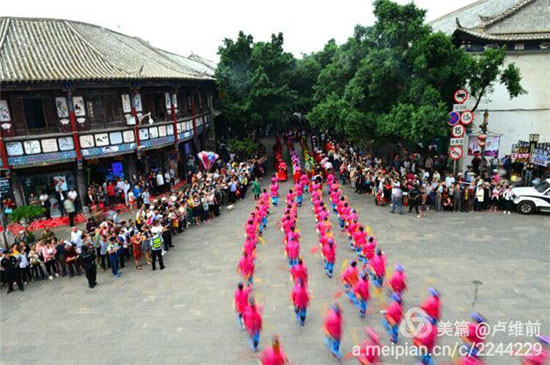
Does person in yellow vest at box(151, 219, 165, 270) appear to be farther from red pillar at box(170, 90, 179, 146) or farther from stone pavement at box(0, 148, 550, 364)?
red pillar at box(170, 90, 179, 146)

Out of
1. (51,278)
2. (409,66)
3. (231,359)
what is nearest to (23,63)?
(51,278)

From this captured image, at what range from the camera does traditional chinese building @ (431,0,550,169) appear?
869 inches

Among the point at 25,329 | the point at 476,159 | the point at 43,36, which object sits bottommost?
the point at 25,329

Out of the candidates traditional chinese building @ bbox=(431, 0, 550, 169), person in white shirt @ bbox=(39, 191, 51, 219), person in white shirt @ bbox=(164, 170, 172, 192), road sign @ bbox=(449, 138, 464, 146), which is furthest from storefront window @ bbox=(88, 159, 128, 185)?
traditional chinese building @ bbox=(431, 0, 550, 169)

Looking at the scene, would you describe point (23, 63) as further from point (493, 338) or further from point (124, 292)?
point (493, 338)

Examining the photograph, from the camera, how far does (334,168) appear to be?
2639 cm

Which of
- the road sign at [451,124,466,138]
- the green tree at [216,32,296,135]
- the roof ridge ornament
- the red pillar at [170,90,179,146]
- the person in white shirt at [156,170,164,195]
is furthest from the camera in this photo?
the green tree at [216,32,296,135]

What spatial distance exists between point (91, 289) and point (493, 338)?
10.6m

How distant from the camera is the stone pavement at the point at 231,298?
8539 millimetres

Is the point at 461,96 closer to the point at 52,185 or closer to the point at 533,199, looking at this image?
the point at 533,199

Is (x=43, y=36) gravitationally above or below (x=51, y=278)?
above

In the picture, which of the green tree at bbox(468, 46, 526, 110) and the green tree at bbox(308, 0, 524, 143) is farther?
the green tree at bbox(468, 46, 526, 110)

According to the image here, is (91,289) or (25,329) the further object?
(91,289)

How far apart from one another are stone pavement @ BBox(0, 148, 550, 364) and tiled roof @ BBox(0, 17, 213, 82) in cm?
905
